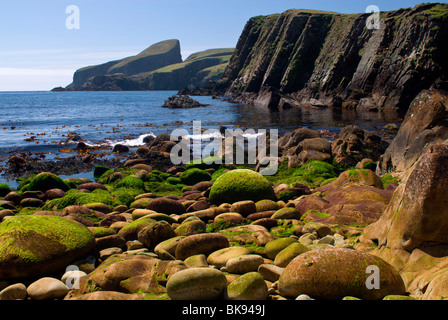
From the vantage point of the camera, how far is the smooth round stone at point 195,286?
419cm

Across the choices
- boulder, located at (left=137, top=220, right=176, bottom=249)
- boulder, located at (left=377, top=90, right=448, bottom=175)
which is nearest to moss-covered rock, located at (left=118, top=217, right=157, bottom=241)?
boulder, located at (left=137, top=220, right=176, bottom=249)

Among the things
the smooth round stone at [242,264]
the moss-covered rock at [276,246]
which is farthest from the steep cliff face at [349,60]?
the smooth round stone at [242,264]

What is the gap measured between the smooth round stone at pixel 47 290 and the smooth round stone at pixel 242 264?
223 cm

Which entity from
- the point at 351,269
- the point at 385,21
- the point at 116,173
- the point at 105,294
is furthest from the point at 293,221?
the point at 385,21

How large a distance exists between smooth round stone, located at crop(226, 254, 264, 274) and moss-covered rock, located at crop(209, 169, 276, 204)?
448cm

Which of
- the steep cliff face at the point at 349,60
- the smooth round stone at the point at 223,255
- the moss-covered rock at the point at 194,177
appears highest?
the steep cliff face at the point at 349,60

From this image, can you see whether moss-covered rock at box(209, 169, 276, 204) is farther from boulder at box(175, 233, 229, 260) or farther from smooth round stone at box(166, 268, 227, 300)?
smooth round stone at box(166, 268, 227, 300)

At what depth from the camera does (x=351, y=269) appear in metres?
4.28

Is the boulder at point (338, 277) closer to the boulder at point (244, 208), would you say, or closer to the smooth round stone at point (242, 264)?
the smooth round stone at point (242, 264)

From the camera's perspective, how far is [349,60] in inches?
2340

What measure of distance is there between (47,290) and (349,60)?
62.4 meters

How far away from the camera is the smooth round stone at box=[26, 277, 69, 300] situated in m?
4.59
